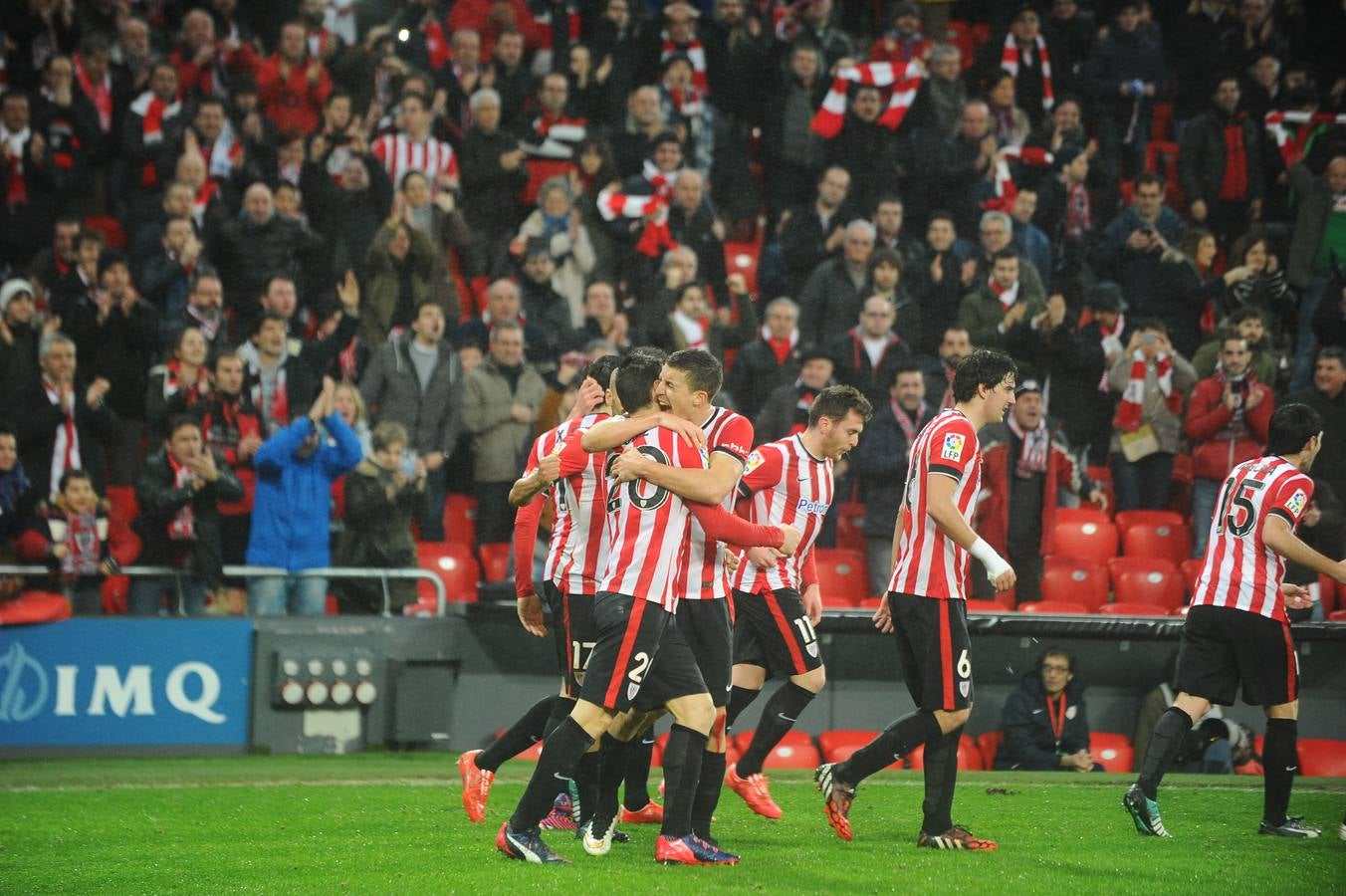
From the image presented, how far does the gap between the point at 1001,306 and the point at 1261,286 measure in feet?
8.88

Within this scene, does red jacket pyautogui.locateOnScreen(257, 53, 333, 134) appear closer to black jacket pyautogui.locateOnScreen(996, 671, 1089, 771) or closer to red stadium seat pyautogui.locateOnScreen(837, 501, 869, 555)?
red stadium seat pyautogui.locateOnScreen(837, 501, 869, 555)

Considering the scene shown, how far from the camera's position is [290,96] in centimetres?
1480

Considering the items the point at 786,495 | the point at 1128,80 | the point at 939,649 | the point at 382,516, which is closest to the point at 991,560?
the point at 939,649

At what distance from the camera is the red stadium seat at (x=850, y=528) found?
12914 mm

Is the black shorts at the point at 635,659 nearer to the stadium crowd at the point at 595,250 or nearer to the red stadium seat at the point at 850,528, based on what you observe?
the stadium crowd at the point at 595,250

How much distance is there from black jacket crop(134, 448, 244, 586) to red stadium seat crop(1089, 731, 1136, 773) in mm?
6261

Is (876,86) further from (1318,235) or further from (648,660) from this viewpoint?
(648,660)

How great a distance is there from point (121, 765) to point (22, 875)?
425 centimetres

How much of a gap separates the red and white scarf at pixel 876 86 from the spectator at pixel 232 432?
6.13 meters

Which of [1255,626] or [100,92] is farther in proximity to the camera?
[100,92]

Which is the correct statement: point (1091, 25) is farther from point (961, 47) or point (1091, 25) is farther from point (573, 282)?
point (573, 282)

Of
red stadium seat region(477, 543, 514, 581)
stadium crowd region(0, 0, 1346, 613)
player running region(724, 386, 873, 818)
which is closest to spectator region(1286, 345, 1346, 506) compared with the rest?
stadium crowd region(0, 0, 1346, 613)

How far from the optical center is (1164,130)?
58.5 feet

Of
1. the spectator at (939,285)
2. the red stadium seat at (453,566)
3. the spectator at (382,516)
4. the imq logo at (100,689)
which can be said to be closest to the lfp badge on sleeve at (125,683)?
the imq logo at (100,689)
